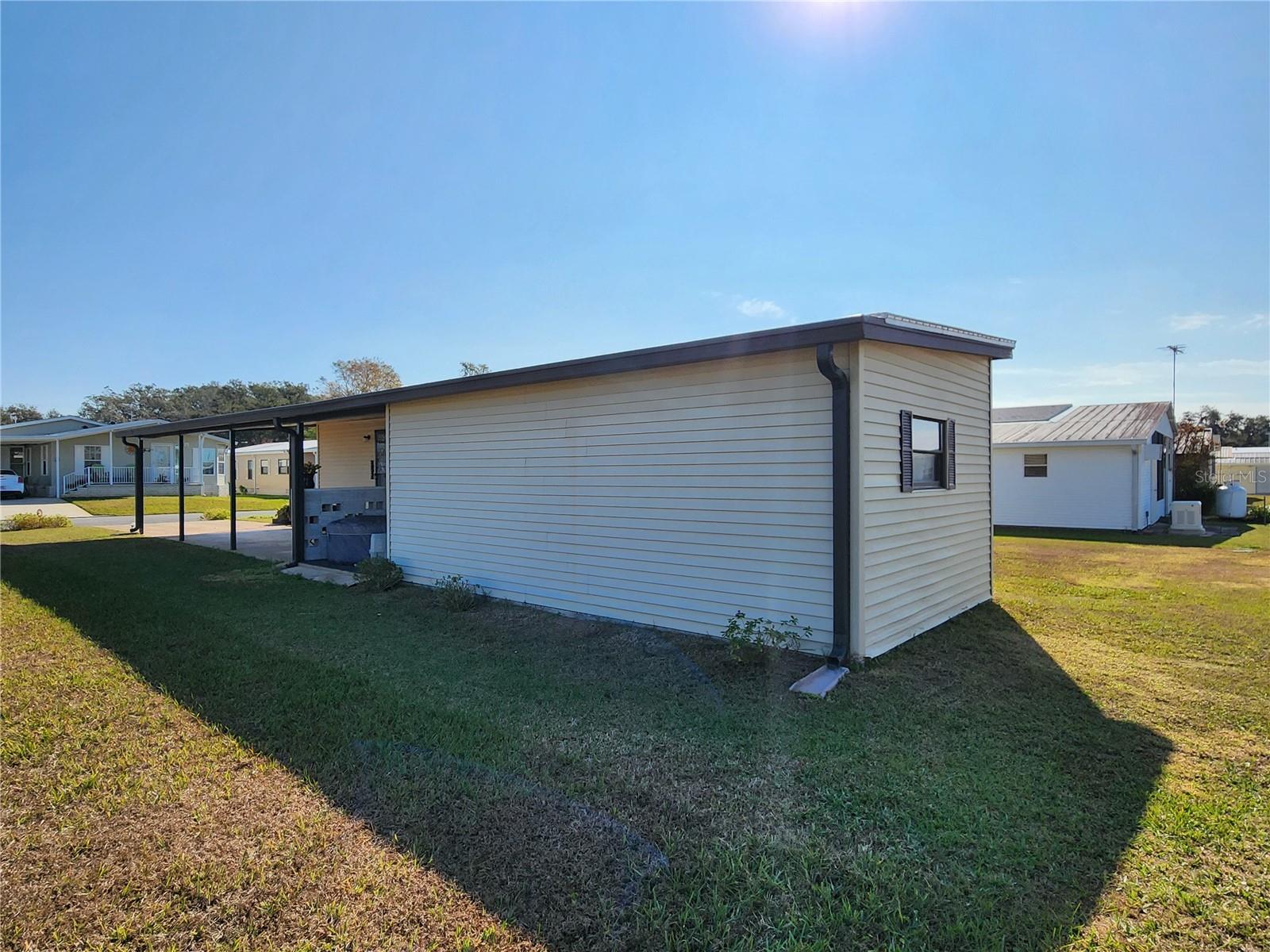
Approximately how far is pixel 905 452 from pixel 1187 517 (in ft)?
46.3

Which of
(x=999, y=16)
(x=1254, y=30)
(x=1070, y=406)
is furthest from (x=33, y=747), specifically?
(x=1070, y=406)

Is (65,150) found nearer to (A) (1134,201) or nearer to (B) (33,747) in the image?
(B) (33,747)

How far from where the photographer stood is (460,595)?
23.9ft

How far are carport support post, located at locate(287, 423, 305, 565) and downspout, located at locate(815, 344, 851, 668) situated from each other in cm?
925

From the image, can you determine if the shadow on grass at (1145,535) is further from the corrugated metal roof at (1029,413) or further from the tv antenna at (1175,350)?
the tv antenna at (1175,350)

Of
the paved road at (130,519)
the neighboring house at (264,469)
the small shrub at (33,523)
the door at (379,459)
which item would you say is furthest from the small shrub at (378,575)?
the neighboring house at (264,469)

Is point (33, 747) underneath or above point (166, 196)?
underneath

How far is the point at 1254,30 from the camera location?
750 cm

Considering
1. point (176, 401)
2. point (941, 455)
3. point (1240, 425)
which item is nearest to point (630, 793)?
point (941, 455)

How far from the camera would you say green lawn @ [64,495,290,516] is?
890 inches

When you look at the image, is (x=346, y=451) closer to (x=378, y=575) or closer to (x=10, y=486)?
(x=378, y=575)

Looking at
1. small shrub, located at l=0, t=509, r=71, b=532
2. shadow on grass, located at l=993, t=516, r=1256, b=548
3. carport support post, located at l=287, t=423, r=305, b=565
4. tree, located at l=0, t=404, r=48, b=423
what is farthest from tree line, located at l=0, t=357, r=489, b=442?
shadow on grass, located at l=993, t=516, r=1256, b=548

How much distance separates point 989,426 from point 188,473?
35.3 meters

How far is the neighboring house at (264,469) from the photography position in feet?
102
